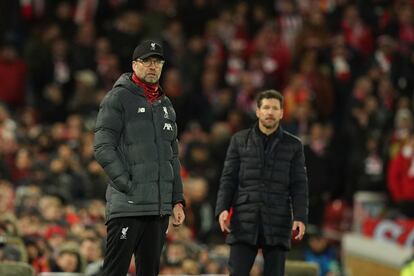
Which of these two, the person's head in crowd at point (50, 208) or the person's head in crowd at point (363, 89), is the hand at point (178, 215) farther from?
the person's head in crowd at point (363, 89)

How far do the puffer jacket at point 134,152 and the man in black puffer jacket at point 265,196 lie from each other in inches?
43.9

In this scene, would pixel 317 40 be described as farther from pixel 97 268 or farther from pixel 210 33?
pixel 97 268

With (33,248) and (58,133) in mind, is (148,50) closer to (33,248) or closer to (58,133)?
(33,248)

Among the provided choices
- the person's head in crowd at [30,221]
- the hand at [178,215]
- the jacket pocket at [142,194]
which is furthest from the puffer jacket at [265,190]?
the person's head in crowd at [30,221]

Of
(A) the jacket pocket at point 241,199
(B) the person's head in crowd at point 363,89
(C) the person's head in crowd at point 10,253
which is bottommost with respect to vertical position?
(C) the person's head in crowd at point 10,253

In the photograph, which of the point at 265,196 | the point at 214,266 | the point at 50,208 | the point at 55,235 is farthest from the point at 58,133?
the point at 265,196

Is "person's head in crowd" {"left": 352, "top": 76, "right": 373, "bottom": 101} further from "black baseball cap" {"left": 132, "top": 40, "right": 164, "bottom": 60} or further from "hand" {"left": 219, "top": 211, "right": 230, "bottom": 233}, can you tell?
"black baseball cap" {"left": 132, "top": 40, "right": 164, "bottom": 60}

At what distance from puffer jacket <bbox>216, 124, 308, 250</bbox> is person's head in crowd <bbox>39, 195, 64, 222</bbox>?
557 cm

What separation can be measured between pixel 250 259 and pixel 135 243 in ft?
4.50

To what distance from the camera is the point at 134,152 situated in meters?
8.27

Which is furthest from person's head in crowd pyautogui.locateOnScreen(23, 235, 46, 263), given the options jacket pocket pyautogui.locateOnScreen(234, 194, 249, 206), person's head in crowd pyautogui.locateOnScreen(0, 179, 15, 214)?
jacket pocket pyautogui.locateOnScreen(234, 194, 249, 206)

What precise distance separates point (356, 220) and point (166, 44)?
4678mm

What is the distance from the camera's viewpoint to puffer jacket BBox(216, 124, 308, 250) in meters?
9.36

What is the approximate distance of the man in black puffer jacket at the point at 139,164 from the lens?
821 centimetres
